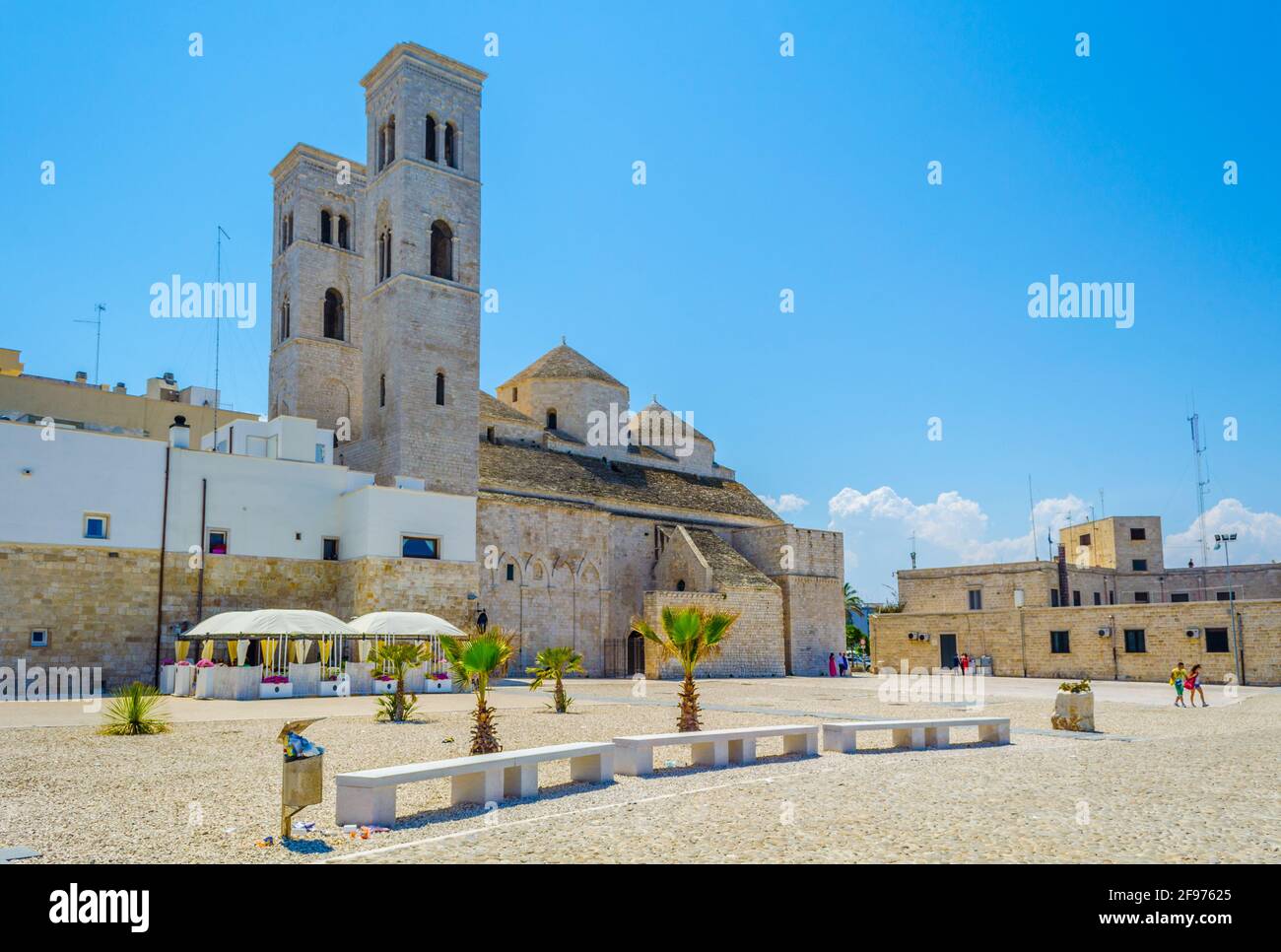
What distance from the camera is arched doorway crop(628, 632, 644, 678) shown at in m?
37.1

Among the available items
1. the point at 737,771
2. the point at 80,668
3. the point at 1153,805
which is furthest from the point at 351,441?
the point at 1153,805

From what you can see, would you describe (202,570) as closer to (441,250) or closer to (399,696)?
(399,696)

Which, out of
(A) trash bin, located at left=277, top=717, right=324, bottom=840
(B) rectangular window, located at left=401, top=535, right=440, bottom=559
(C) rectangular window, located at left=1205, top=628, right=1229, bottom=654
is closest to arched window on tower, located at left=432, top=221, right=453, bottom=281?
(B) rectangular window, located at left=401, top=535, right=440, bottom=559

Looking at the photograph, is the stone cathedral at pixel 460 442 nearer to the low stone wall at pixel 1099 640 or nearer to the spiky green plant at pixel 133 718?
the low stone wall at pixel 1099 640

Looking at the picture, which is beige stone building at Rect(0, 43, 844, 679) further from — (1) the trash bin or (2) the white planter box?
(1) the trash bin

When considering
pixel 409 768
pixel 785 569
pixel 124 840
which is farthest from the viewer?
pixel 785 569

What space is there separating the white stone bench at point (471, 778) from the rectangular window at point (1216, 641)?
2768cm

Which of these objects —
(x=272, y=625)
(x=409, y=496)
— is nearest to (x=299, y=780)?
(x=272, y=625)

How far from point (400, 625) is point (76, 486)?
9478 mm

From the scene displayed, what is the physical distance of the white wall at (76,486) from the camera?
24203mm

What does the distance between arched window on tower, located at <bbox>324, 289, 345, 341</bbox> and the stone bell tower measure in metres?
3.12

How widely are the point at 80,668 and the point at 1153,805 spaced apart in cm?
2436
